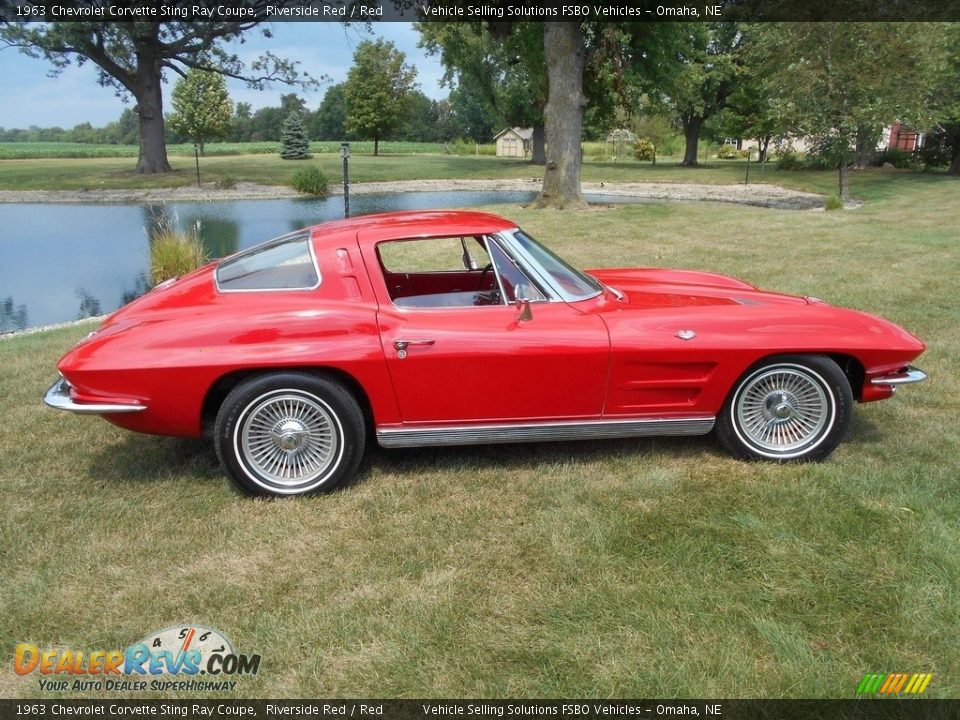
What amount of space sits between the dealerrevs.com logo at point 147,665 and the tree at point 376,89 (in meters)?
60.2

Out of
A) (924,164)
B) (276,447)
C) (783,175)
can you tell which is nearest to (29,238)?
(276,447)

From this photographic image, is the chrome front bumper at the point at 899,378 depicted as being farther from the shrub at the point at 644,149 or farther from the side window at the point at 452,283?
the shrub at the point at 644,149

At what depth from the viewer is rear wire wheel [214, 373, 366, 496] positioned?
139 inches

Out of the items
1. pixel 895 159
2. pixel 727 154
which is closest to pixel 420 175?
pixel 895 159

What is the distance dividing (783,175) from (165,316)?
117ft

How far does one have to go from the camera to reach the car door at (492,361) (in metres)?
3.60

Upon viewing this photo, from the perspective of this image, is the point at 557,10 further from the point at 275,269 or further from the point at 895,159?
the point at 895,159

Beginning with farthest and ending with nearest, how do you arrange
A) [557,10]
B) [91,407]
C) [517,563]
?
1. [557,10]
2. [91,407]
3. [517,563]

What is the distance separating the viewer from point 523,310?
3.69 meters

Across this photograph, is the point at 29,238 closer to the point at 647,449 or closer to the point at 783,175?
the point at 647,449

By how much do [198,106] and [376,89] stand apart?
26.5m

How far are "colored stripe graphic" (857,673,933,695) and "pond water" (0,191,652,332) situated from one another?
9.63 meters

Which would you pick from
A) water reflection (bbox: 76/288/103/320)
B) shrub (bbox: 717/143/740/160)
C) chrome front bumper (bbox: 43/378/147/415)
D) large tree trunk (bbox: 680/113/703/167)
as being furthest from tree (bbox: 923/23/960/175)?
chrome front bumper (bbox: 43/378/147/415)

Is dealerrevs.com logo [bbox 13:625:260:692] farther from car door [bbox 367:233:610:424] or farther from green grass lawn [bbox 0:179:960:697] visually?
car door [bbox 367:233:610:424]
